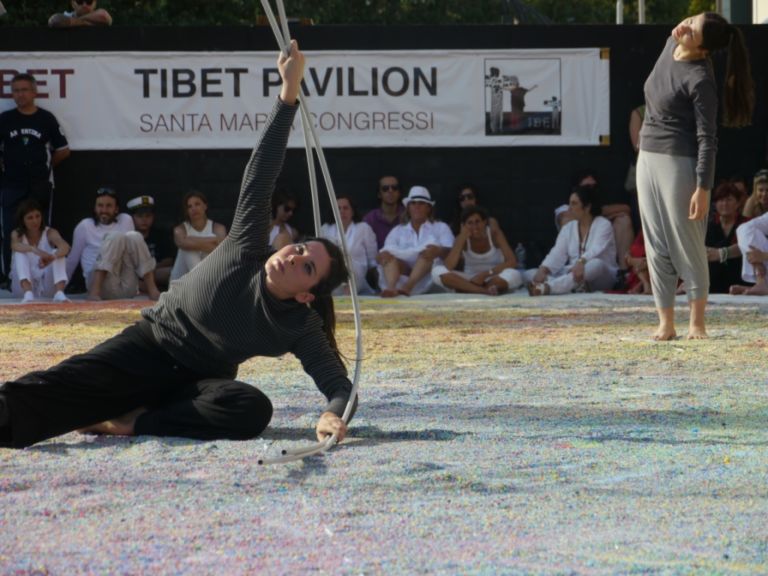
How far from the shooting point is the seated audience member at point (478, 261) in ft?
37.2

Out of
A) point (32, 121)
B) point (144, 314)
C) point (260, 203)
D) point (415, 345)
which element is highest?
point (32, 121)

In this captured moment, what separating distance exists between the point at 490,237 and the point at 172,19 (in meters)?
12.8

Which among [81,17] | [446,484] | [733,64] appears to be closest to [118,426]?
[446,484]

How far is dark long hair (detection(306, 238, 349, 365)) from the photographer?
4242 millimetres

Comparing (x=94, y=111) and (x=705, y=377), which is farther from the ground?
(x=94, y=111)

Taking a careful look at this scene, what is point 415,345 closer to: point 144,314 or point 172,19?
point 144,314

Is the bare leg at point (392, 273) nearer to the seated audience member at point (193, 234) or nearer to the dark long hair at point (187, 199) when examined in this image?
the seated audience member at point (193, 234)

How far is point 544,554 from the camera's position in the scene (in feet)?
9.34

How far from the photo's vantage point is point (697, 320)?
7109 mm

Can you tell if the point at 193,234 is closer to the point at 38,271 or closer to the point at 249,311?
the point at 38,271

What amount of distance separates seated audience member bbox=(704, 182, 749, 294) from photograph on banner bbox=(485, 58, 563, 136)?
6.35 ft

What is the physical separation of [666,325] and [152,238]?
6147 millimetres

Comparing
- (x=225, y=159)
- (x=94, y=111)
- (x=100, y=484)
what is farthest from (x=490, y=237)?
(x=100, y=484)

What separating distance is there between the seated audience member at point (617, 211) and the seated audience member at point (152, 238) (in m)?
3.83
